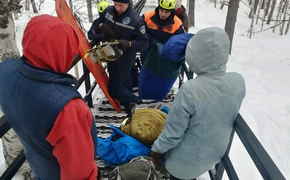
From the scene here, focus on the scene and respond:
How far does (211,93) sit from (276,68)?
38.4 feet

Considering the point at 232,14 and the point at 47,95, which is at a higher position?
the point at 47,95

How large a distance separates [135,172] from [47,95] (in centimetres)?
136

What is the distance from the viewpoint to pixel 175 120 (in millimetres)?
1858

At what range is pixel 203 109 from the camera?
179 cm

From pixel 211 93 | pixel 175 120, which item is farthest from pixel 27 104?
pixel 211 93

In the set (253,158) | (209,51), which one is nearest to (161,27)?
(209,51)

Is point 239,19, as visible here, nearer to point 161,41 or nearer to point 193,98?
point 161,41

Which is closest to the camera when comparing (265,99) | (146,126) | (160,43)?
(146,126)

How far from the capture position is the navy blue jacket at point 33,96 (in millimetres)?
1310

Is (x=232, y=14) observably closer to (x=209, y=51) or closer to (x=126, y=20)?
(x=126, y=20)

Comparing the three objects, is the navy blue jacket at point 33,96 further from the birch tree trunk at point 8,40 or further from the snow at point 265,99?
the birch tree trunk at point 8,40

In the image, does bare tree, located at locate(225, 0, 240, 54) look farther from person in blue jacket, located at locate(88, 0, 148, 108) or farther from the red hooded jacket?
the red hooded jacket

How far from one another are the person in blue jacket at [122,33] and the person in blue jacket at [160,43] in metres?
0.34

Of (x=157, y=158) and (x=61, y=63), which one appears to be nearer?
(x=61, y=63)
